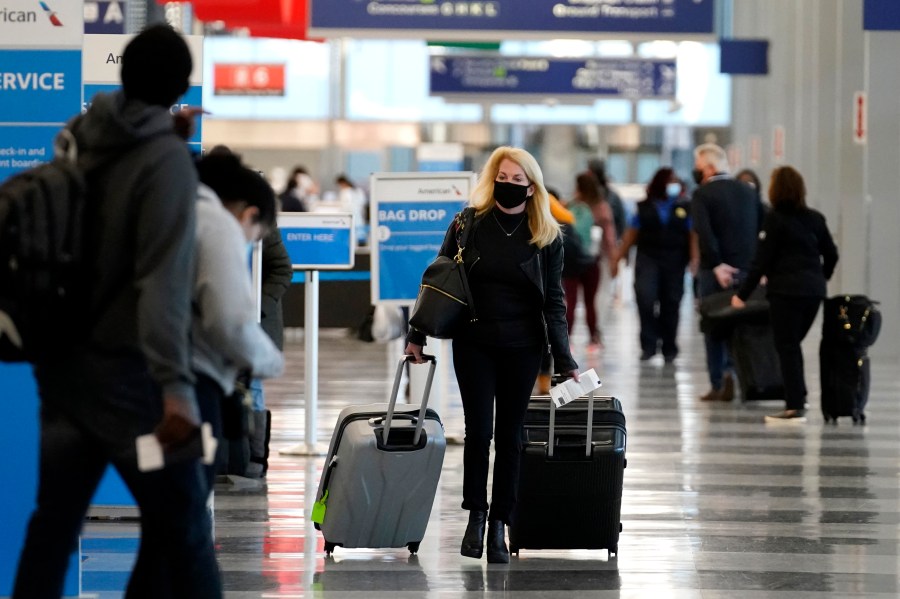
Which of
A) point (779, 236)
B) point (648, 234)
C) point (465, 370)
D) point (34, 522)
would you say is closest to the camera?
point (34, 522)

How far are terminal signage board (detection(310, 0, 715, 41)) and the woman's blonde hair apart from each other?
8.73 metres

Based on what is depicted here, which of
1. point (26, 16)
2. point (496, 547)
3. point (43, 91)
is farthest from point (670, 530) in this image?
point (26, 16)

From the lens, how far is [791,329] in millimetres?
10070

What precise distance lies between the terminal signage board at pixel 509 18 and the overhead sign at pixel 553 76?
13.5 m

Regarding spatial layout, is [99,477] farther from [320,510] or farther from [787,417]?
[787,417]

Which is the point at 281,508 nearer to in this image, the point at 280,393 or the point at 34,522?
the point at 34,522

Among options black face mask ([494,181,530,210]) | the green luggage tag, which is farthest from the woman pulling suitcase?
the green luggage tag

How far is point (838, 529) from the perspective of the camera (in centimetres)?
675

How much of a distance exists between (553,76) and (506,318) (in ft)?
75.8

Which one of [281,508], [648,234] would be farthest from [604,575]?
[648,234]

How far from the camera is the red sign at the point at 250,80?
112ft

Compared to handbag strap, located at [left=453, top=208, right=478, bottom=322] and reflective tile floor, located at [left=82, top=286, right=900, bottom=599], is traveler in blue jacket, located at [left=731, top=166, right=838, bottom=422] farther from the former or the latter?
handbag strap, located at [left=453, top=208, right=478, bottom=322]

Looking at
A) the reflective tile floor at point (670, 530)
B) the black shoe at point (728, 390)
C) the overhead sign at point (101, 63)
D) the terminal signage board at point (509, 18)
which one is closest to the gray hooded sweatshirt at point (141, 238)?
the reflective tile floor at point (670, 530)

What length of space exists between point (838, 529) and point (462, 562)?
5.84ft
